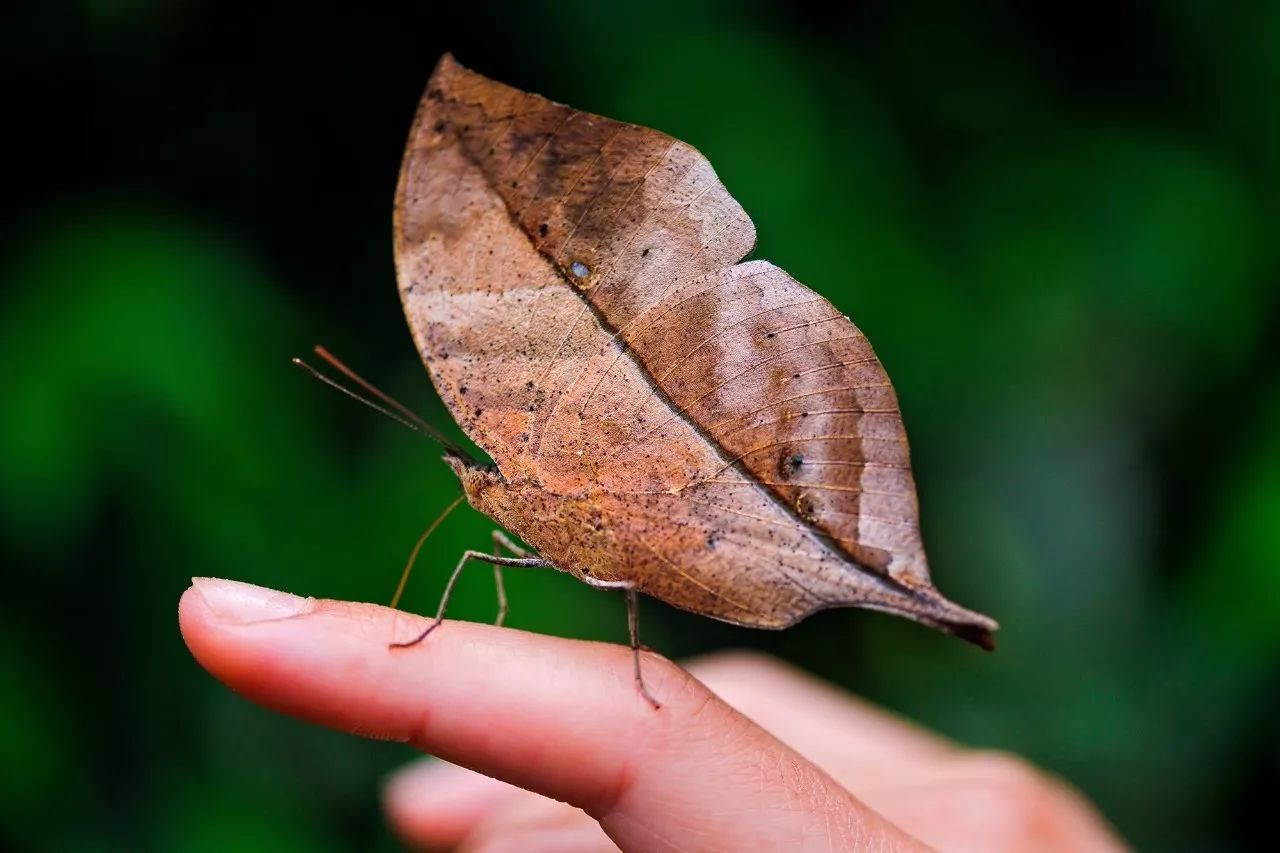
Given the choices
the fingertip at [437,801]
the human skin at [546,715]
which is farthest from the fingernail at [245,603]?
the fingertip at [437,801]

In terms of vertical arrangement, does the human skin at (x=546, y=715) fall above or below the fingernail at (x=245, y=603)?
below

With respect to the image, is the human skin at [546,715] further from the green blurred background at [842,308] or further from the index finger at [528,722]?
the green blurred background at [842,308]

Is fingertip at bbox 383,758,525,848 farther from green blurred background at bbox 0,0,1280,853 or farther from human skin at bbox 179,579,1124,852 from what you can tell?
human skin at bbox 179,579,1124,852

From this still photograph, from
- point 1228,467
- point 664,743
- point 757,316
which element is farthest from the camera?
point 1228,467

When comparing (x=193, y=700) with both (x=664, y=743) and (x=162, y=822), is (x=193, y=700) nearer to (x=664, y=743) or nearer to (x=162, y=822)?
(x=162, y=822)

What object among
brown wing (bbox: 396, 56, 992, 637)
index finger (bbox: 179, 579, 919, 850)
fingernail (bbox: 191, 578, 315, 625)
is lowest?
index finger (bbox: 179, 579, 919, 850)

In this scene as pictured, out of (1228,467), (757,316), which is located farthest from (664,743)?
(1228,467)

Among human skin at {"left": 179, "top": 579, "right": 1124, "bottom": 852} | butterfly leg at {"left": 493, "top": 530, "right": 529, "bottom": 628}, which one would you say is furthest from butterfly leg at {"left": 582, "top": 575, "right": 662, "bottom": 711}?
butterfly leg at {"left": 493, "top": 530, "right": 529, "bottom": 628}

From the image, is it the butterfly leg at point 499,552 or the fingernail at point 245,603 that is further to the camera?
the butterfly leg at point 499,552
